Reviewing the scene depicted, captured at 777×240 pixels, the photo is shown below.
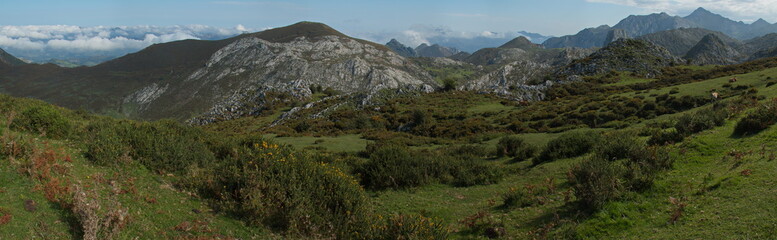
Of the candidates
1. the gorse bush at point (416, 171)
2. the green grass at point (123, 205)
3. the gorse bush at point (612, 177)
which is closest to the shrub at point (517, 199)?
the gorse bush at point (612, 177)

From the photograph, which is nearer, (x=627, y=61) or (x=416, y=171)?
(x=416, y=171)

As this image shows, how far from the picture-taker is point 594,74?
65312mm

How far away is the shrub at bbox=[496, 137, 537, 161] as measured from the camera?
58.6 ft

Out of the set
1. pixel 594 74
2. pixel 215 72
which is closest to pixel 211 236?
pixel 594 74

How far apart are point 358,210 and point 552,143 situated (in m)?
10.8

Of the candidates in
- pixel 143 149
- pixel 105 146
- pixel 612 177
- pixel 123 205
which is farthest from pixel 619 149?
pixel 105 146

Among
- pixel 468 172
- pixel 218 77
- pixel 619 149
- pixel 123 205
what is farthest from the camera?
pixel 218 77

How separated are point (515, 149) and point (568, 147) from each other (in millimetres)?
3544

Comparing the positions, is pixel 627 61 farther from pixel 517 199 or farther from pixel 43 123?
pixel 43 123

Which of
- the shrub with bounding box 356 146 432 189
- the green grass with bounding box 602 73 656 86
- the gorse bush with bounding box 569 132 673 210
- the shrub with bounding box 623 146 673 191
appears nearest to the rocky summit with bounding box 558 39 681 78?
the green grass with bounding box 602 73 656 86

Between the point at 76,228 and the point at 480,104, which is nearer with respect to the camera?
the point at 76,228

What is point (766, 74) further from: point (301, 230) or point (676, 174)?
point (301, 230)

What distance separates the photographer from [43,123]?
1141 centimetres

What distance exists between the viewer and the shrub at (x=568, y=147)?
15.7 m
